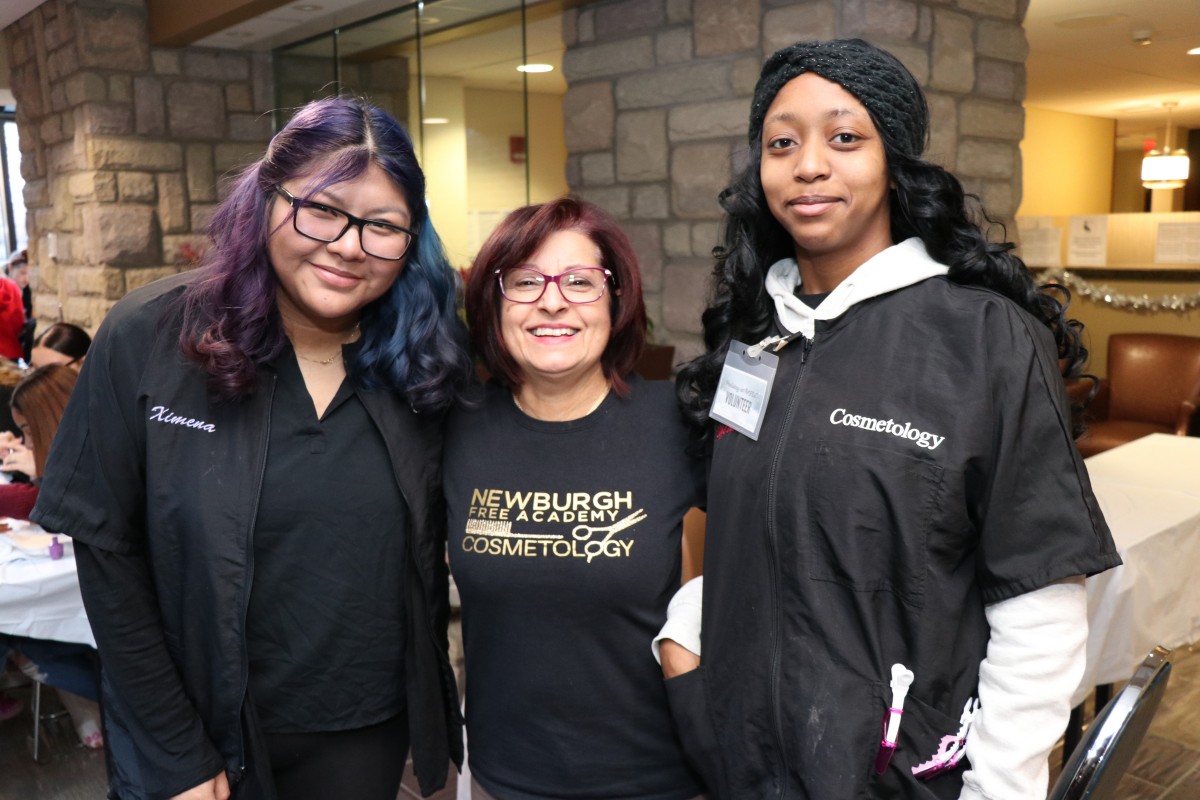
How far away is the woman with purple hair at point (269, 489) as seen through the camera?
49.5 inches

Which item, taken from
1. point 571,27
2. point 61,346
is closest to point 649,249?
point 571,27

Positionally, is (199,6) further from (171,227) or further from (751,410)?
(751,410)

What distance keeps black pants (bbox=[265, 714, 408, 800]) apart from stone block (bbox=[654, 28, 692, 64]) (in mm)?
2689

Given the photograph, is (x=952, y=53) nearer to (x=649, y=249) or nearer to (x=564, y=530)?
(x=649, y=249)

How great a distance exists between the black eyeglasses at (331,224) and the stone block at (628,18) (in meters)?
2.52

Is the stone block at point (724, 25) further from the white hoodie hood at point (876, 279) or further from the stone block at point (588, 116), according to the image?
the white hoodie hood at point (876, 279)

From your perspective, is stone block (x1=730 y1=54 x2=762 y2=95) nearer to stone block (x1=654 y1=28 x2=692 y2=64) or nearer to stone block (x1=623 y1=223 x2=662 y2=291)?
stone block (x1=654 y1=28 x2=692 y2=64)

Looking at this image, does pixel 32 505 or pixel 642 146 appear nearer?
pixel 32 505

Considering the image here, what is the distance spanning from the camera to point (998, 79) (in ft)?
10.9

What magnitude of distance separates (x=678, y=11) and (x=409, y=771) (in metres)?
2.64

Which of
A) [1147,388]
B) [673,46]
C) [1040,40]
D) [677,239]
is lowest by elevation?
[1147,388]

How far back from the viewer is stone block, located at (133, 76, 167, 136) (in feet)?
17.8

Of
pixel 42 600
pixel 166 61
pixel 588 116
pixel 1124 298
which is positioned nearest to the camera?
pixel 42 600

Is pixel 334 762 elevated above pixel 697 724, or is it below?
below
